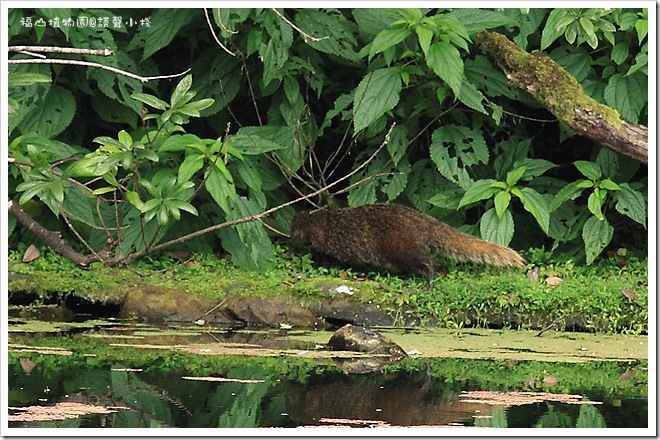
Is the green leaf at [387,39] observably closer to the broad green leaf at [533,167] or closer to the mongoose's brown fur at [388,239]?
the mongoose's brown fur at [388,239]

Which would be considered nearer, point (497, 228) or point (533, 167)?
point (497, 228)

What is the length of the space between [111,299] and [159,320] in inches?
17.4

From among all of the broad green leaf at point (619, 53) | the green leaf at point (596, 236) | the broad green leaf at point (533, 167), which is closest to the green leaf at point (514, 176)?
the broad green leaf at point (533, 167)

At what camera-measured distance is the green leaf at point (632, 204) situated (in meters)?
6.86

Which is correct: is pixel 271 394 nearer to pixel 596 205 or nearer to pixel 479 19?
pixel 596 205

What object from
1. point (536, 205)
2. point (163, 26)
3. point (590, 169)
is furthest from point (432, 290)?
point (163, 26)

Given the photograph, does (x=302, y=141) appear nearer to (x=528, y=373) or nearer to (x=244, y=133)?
(x=244, y=133)

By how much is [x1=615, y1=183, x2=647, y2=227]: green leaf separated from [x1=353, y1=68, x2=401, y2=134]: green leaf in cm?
167

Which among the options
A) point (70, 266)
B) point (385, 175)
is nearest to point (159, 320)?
point (70, 266)

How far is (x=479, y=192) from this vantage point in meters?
6.88

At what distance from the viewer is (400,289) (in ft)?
21.8

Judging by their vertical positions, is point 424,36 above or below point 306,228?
above

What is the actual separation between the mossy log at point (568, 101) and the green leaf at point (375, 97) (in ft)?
2.70

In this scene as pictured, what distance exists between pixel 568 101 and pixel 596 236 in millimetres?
918
